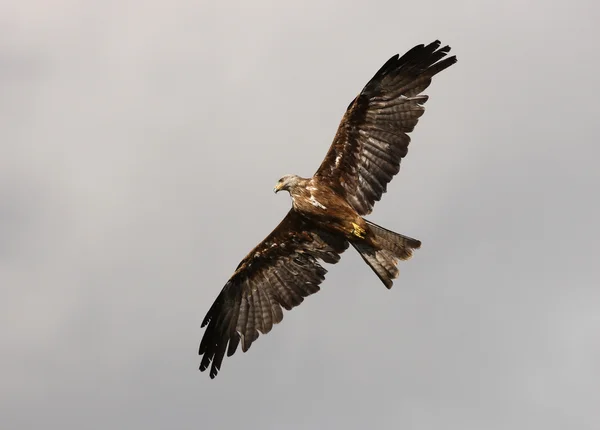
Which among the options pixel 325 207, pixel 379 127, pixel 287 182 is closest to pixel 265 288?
pixel 287 182

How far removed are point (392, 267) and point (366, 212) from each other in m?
1.13

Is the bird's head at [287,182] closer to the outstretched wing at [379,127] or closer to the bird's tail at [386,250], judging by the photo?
the outstretched wing at [379,127]

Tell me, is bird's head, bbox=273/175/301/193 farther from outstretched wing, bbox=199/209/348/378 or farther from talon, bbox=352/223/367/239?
talon, bbox=352/223/367/239

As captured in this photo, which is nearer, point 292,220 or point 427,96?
point 427,96

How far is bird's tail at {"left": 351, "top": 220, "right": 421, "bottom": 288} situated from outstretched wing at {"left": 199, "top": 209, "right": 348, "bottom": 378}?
1.18 metres

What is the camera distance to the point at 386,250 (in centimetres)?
2136

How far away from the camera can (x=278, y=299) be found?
23.1m

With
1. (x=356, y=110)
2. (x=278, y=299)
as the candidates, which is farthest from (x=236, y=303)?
(x=356, y=110)

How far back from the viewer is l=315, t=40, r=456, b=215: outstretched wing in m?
20.6

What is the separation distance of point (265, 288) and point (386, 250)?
119 inches

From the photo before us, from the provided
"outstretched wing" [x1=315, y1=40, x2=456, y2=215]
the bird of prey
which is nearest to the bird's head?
the bird of prey

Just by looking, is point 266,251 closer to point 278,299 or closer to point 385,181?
point 278,299

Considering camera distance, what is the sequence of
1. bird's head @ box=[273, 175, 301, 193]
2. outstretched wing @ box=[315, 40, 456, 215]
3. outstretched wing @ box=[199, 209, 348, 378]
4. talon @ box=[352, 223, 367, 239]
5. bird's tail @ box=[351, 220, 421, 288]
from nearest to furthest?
outstretched wing @ box=[315, 40, 456, 215], talon @ box=[352, 223, 367, 239], bird's tail @ box=[351, 220, 421, 288], bird's head @ box=[273, 175, 301, 193], outstretched wing @ box=[199, 209, 348, 378]

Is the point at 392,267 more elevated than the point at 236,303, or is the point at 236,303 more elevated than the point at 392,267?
the point at 236,303
